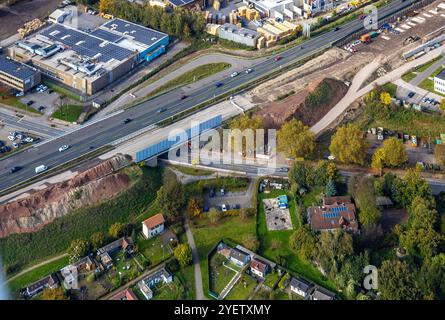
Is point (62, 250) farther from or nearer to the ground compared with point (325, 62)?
nearer to the ground

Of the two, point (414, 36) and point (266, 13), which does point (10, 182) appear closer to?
point (266, 13)

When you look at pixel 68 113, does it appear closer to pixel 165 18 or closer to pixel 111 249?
pixel 165 18

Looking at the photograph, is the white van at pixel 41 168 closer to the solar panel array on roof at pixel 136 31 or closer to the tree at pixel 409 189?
the solar panel array on roof at pixel 136 31

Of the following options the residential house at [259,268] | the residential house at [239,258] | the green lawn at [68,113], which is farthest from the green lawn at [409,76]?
the green lawn at [68,113]

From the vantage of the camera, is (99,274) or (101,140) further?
(101,140)

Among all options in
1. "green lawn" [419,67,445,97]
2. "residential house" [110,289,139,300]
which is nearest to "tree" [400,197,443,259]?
"green lawn" [419,67,445,97]

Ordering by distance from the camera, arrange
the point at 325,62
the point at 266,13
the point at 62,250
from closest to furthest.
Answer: the point at 62,250 → the point at 325,62 → the point at 266,13

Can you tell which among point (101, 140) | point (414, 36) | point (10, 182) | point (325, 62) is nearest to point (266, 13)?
point (325, 62)
